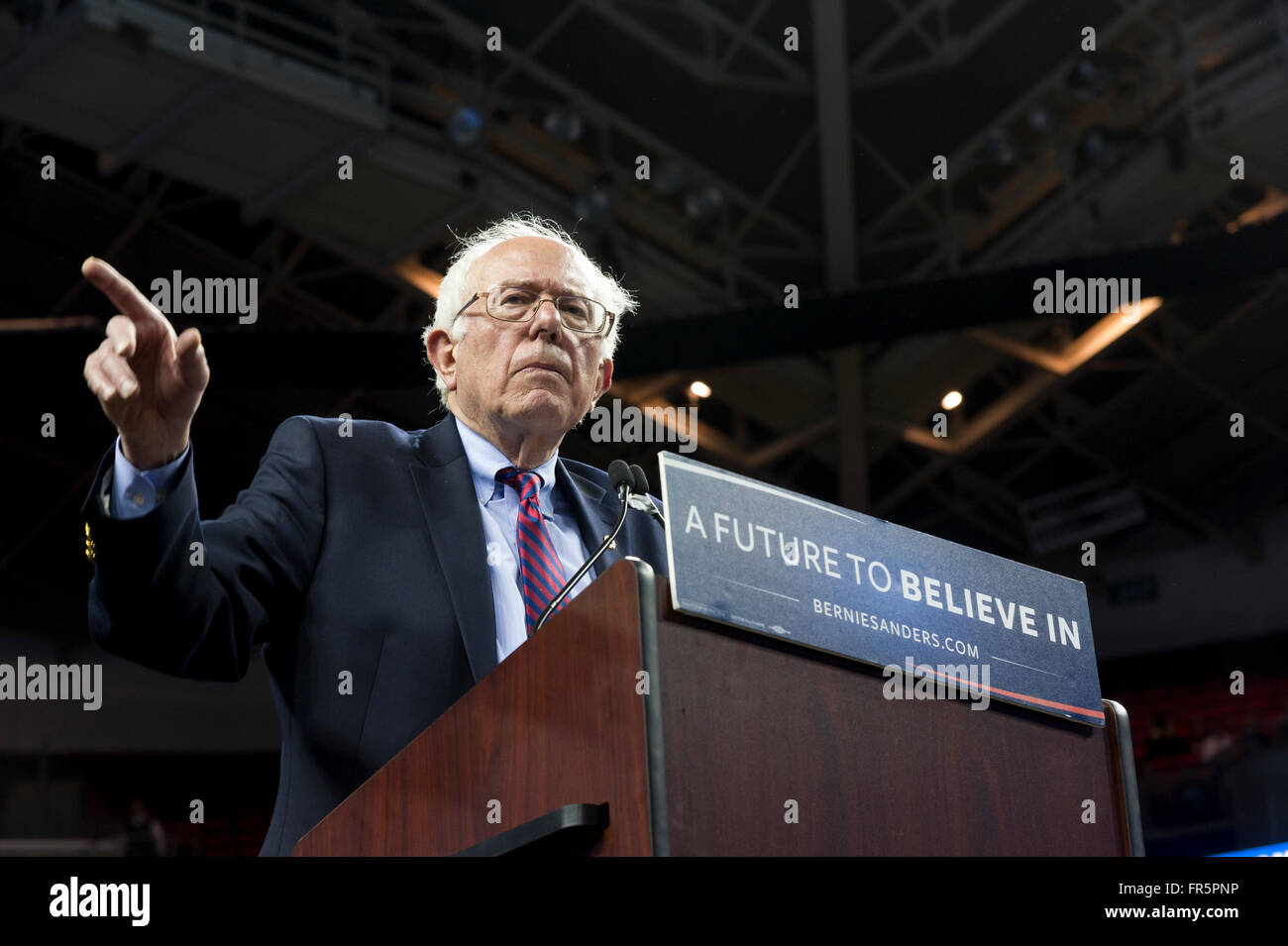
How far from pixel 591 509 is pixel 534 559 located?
0.71 ft

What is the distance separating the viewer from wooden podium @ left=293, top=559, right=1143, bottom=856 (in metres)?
0.81

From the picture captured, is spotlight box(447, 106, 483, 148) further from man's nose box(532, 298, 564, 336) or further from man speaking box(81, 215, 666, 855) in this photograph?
man's nose box(532, 298, 564, 336)

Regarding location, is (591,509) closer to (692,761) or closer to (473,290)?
(473,290)

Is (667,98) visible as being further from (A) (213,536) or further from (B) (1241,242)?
(A) (213,536)

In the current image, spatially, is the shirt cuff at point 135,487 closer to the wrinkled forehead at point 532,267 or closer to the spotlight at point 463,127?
the wrinkled forehead at point 532,267

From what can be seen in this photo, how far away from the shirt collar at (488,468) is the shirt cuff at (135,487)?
1.54 ft

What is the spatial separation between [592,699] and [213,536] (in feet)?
2.03

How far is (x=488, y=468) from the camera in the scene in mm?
1549
